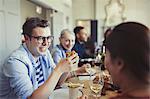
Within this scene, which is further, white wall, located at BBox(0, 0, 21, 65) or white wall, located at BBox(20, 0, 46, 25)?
white wall, located at BBox(20, 0, 46, 25)

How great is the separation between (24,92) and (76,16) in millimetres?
8386

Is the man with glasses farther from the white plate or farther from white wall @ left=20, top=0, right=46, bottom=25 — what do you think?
white wall @ left=20, top=0, right=46, bottom=25

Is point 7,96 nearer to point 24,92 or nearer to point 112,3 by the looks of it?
point 24,92

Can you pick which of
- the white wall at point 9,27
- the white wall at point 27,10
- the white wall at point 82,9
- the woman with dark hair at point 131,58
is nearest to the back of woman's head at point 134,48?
the woman with dark hair at point 131,58

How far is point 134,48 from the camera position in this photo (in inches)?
29.4

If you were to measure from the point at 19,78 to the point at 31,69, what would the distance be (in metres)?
0.16

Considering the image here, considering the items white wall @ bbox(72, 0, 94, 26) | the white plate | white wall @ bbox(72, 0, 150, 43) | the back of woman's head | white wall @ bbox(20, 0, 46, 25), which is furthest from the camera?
white wall @ bbox(72, 0, 94, 26)

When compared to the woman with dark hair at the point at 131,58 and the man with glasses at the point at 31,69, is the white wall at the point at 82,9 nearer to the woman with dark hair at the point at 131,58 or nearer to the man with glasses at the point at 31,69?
the man with glasses at the point at 31,69

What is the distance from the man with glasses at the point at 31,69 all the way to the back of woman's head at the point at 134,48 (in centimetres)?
92

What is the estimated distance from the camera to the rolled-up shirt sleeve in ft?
5.31

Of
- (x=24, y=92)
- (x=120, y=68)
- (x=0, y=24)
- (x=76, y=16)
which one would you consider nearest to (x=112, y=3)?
(x=76, y=16)

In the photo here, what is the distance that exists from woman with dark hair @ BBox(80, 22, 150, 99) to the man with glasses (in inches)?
35.0

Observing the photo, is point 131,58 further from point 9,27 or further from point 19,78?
point 9,27

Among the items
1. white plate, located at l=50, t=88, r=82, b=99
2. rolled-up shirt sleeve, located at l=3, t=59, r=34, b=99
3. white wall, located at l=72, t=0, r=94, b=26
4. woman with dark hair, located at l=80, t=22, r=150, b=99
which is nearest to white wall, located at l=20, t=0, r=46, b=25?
white wall, located at l=72, t=0, r=94, b=26
